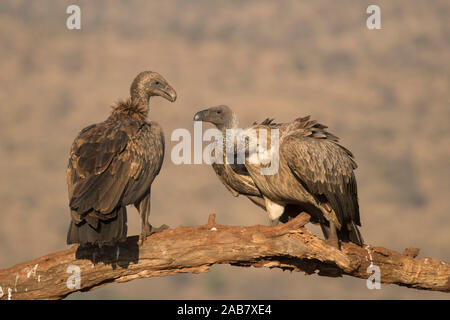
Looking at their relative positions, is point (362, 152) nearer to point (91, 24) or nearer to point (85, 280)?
point (91, 24)

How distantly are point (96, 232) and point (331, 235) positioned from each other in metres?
3.02

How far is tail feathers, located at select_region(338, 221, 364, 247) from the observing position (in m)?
10.2

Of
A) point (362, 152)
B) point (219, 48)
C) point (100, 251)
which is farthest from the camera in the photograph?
point (219, 48)

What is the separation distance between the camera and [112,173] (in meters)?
8.91

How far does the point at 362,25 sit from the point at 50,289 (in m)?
36.9

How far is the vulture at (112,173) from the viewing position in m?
8.51

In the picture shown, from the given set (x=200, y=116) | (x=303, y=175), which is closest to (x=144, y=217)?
(x=200, y=116)

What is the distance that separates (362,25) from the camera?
144 ft

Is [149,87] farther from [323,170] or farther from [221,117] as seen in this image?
[323,170]

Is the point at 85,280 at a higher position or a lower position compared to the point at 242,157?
lower

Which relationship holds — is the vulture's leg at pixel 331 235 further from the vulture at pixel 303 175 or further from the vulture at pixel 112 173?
the vulture at pixel 112 173

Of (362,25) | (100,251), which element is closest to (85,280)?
(100,251)

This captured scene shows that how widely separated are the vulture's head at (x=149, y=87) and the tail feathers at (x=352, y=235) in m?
2.71

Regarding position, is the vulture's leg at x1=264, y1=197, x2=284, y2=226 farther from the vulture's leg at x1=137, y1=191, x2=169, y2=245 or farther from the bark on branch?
the vulture's leg at x1=137, y1=191, x2=169, y2=245
